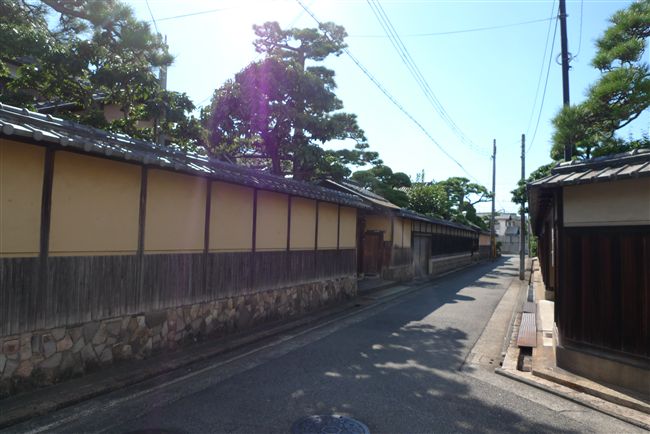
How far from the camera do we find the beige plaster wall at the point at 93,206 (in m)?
5.95

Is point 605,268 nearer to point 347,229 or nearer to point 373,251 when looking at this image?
point 347,229

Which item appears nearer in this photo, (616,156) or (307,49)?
(616,156)

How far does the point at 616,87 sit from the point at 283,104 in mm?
10911

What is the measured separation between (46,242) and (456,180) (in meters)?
51.4

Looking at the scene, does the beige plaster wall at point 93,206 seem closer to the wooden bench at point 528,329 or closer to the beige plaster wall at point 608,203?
the beige plaster wall at point 608,203

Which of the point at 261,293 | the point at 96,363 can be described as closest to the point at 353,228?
the point at 261,293

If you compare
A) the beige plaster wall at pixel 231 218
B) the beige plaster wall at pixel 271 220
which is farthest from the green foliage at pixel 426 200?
the beige plaster wall at pixel 231 218

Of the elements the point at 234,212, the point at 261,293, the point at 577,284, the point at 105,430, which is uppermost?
the point at 234,212

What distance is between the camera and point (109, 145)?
6074 mm

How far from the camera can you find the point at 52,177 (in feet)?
19.0

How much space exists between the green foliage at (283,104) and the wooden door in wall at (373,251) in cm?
494

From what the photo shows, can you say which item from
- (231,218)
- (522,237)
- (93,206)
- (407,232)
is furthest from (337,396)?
(522,237)

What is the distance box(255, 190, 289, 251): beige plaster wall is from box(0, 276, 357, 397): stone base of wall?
1282mm

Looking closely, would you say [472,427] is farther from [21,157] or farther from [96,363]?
[21,157]
